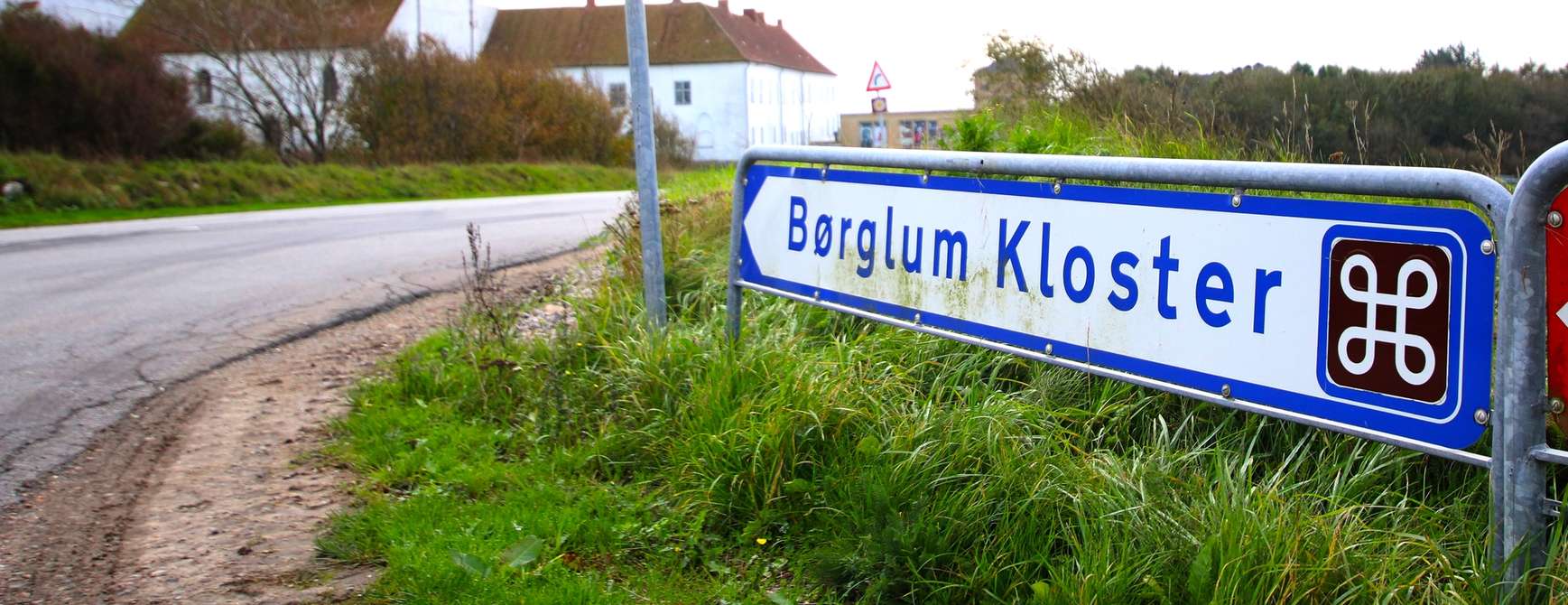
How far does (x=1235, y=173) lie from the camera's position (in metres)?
3.04

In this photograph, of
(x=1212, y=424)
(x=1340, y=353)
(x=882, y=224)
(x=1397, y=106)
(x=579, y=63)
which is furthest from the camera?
(x=579, y=63)

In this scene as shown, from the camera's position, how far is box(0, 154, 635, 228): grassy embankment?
61.4 ft

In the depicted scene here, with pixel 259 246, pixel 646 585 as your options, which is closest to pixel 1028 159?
pixel 646 585

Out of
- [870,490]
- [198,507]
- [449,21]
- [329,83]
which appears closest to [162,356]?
[198,507]

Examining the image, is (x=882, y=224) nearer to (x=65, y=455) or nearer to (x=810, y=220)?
(x=810, y=220)

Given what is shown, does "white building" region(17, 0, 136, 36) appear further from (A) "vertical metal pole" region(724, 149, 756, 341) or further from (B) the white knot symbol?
(B) the white knot symbol

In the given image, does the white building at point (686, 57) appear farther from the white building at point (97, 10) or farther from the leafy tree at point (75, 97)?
the leafy tree at point (75, 97)

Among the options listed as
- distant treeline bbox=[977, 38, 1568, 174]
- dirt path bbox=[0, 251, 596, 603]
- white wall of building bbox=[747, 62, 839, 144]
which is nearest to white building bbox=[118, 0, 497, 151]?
dirt path bbox=[0, 251, 596, 603]

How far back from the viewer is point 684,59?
74.3m

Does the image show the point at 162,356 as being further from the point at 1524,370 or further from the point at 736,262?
the point at 1524,370

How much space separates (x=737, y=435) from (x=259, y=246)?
10.6 m

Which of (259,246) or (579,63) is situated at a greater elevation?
(579,63)

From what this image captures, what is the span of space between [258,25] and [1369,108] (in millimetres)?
Answer: 29885

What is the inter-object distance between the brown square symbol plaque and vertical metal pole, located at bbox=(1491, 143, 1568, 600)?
164 mm
